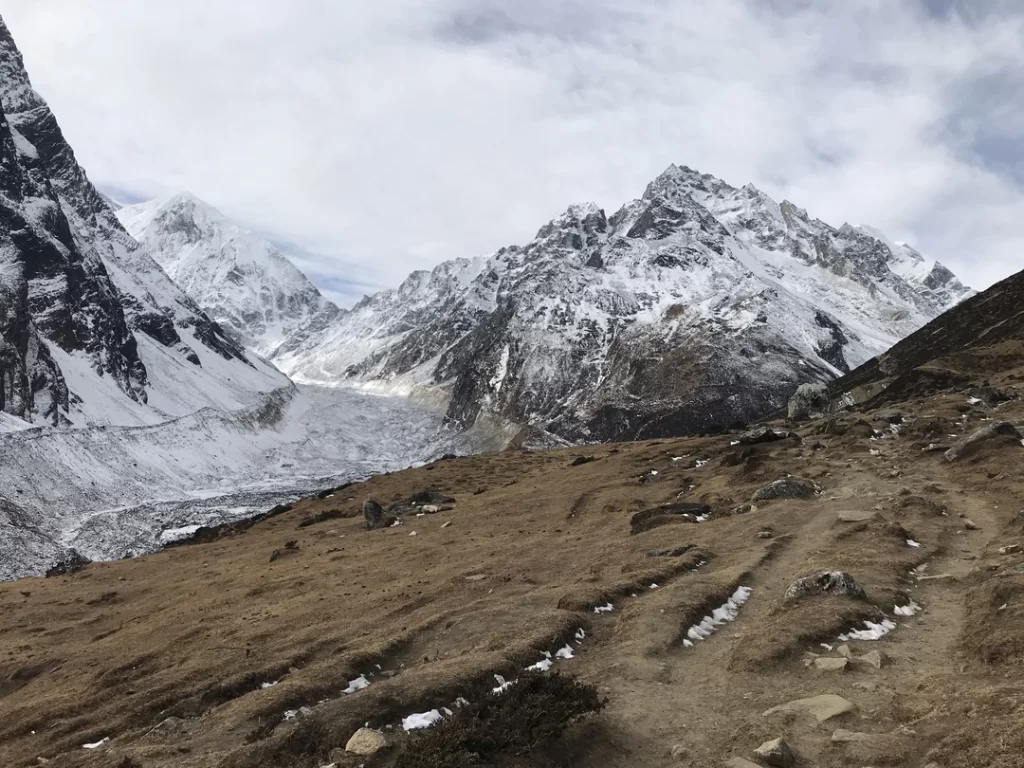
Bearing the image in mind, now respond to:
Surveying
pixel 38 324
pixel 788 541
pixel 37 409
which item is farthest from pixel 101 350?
pixel 788 541

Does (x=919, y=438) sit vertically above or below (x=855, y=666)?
above

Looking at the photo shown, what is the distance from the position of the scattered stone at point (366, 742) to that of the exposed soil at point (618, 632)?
0.21m

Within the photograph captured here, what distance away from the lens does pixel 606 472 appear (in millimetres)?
55812

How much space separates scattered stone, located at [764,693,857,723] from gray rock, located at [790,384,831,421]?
65.5 metres

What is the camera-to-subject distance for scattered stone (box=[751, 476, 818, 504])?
108 ft

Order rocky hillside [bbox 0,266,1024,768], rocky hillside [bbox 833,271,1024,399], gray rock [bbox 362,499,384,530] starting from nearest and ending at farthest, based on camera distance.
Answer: rocky hillside [bbox 0,266,1024,768], gray rock [bbox 362,499,384,530], rocky hillside [bbox 833,271,1024,399]

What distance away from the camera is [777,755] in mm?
10578

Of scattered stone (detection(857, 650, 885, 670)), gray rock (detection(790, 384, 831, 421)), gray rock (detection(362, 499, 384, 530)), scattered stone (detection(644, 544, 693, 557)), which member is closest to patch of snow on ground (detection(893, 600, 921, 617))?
scattered stone (detection(857, 650, 885, 670))

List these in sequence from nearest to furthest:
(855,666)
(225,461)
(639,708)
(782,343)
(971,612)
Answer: (639,708), (855,666), (971,612), (225,461), (782,343)

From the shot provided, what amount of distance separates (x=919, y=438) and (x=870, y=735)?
3621cm

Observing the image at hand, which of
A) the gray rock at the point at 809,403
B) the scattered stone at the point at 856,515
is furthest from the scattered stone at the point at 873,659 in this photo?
the gray rock at the point at 809,403

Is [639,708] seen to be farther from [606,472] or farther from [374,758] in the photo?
[606,472]

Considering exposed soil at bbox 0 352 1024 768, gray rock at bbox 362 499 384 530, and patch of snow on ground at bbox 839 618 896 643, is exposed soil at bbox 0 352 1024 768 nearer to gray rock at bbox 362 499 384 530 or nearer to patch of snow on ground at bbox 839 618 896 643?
patch of snow on ground at bbox 839 618 896 643

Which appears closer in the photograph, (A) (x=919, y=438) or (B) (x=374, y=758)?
(B) (x=374, y=758)
